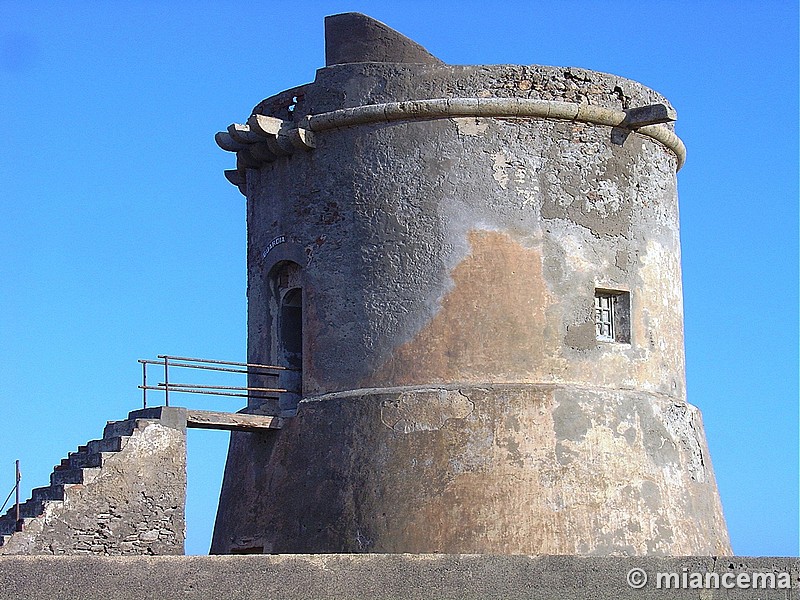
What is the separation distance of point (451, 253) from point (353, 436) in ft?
8.55

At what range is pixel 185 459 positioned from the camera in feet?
56.1

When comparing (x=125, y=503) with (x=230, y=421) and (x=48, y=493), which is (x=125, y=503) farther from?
(x=230, y=421)

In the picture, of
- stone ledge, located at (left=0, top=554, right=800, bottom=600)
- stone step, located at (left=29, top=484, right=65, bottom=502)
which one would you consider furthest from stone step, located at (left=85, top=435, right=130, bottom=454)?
stone ledge, located at (left=0, top=554, right=800, bottom=600)

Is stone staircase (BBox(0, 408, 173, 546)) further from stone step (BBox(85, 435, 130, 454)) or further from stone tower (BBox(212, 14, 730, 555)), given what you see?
stone tower (BBox(212, 14, 730, 555))

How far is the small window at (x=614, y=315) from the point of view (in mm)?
18297

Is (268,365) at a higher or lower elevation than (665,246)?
lower

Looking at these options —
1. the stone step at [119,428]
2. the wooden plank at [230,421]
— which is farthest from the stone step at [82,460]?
the wooden plank at [230,421]

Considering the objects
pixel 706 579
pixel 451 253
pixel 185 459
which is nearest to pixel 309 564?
pixel 706 579

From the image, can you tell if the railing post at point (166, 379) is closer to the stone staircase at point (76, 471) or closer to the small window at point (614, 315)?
the stone staircase at point (76, 471)

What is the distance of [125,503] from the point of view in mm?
16453

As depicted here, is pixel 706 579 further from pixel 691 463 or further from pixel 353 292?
pixel 353 292

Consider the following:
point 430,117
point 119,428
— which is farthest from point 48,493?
point 430,117

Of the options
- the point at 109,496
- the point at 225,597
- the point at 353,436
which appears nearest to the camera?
the point at 225,597

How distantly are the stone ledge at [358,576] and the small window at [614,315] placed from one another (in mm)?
5177
